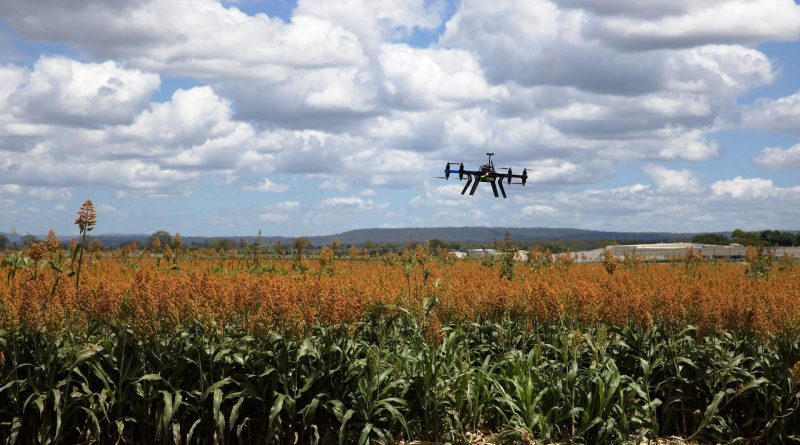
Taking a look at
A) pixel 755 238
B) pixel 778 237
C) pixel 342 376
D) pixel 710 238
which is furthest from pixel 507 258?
pixel 710 238

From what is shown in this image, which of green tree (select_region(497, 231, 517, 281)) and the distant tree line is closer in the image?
green tree (select_region(497, 231, 517, 281))

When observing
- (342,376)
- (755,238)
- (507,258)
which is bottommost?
(342,376)

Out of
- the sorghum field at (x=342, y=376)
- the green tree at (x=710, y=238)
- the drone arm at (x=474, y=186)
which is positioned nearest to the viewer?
the sorghum field at (x=342, y=376)

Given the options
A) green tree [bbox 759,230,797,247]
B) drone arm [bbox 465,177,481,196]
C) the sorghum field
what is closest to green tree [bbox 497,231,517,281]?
drone arm [bbox 465,177,481,196]

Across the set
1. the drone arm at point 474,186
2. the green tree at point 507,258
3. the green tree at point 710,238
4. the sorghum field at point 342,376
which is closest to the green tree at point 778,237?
the green tree at point 710,238

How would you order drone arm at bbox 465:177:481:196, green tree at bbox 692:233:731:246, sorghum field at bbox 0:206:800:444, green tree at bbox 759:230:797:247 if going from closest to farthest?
sorghum field at bbox 0:206:800:444
drone arm at bbox 465:177:481:196
green tree at bbox 759:230:797:247
green tree at bbox 692:233:731:246

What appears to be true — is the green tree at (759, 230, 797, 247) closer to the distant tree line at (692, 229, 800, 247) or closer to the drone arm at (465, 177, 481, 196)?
the distant tree line at (692, 229, 800, 247)

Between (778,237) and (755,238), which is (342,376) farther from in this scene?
→ (778,237)

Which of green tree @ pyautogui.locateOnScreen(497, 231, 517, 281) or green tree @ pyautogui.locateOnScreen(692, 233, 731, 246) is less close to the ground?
green tree @ pyautogui.locateOnScreen(692, 233, 731, 246)

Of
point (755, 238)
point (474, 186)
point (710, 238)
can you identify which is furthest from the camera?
point (710, 238)

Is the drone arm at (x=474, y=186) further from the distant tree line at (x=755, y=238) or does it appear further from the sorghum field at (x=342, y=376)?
the distant tree line at (x=755, y=238)

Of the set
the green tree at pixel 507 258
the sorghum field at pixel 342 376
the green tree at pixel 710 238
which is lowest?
the sorghum field at pixel 342 376

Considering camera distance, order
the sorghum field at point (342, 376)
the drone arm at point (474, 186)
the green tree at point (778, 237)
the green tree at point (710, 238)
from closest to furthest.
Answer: the sorghum field at point (342, 376) < the drone arm at point (474, 186) < the green tree at point (778, 237) < the green tree at point (710, 238)
